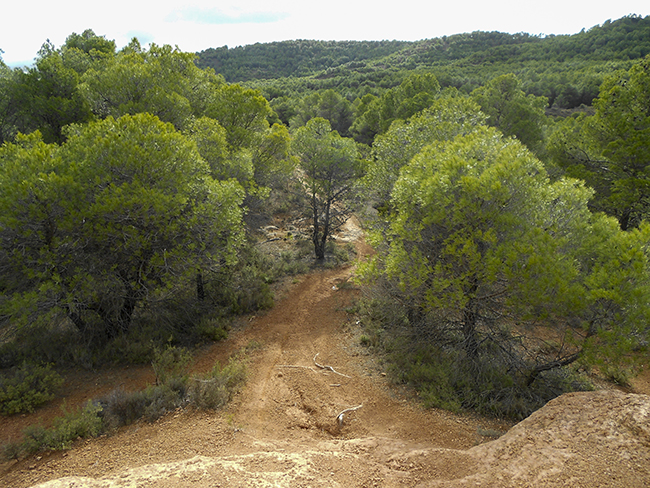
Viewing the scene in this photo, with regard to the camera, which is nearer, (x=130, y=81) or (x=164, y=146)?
(x=164, y=146)

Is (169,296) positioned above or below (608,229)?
below

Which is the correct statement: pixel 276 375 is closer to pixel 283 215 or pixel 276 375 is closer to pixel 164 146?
pixel 164 146

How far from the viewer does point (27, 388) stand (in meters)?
8.56

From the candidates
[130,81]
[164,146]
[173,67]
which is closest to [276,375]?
[164,146]

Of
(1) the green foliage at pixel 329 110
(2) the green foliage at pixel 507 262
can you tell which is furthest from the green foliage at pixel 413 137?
(1) the green foliage at pixel 329 110

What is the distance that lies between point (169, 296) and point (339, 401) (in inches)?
267

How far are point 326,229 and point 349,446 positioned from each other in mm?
12561

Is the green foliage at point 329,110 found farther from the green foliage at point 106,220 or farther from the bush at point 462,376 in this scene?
the bush at point 462,376

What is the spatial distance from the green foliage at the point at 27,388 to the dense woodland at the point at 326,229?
83 millimetres

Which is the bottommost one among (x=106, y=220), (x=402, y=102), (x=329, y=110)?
(x=106, y=220)

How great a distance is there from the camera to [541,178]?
9.25 metres

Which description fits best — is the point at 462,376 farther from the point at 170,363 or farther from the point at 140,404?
the point at 170,363

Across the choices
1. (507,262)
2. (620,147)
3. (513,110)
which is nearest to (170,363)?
(507,262)

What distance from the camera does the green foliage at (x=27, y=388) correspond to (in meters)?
8.22
